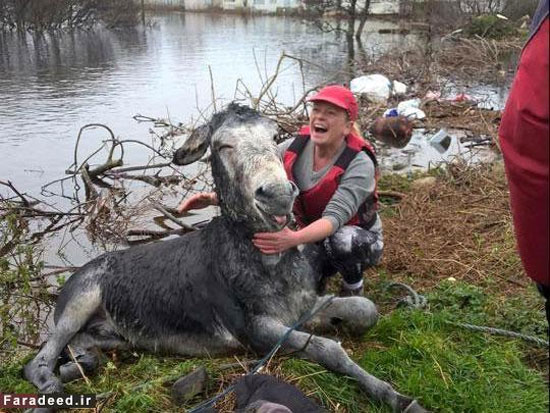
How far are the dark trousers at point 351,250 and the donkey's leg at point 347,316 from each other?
0.43 meters

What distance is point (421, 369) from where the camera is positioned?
377cm

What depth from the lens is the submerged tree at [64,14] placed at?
4156 centimetres

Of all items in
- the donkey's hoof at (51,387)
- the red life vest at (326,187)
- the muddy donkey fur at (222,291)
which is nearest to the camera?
the muddy donkey fur at (222,291)

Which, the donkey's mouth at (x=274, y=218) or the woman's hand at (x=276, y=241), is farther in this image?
the woman's hand at (x=276, y=241)

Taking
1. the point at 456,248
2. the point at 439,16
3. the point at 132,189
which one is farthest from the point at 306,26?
the point at 456,248

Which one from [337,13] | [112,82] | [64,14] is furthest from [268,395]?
[64,14]

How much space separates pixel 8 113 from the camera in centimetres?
1498

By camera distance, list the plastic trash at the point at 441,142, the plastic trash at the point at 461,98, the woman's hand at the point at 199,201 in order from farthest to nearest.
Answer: the plastic trash at the point at 461,98 → the plastic trash at the point at 441,142 → the woman's hand at the point at 199,201

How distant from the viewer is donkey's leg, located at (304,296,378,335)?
4.14m

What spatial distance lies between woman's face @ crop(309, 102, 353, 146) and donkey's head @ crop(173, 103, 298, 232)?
0.59 m

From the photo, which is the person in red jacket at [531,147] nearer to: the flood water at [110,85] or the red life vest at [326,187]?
the red life vest at [326,187]

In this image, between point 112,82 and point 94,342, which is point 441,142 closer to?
point 94,342

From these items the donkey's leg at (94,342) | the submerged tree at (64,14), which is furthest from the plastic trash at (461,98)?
the submerged tree at (64,14)

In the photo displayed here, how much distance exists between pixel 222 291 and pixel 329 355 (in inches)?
34.4
